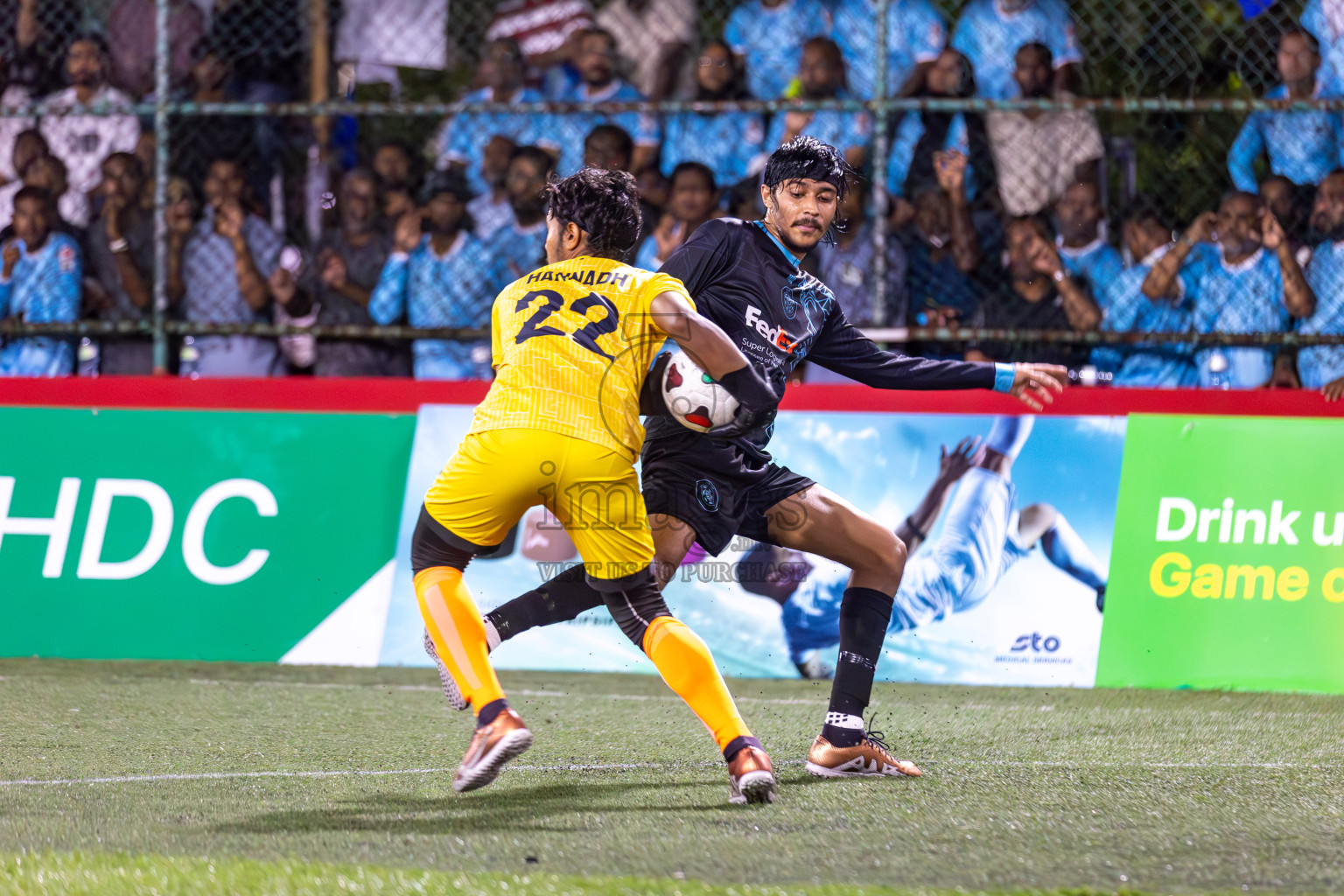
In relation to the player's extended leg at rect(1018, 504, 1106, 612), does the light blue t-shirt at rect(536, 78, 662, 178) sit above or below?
above

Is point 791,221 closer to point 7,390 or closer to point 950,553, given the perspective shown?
point 950,553

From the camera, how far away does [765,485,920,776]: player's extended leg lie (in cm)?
430

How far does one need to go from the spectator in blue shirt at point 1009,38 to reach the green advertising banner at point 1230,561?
2322 millimetres

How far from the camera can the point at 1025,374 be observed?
456 centimetres

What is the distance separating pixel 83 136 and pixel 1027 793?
6899 mm

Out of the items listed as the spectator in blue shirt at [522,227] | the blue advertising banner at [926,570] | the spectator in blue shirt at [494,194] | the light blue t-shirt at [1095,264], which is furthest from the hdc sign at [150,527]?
the light blue t-shirt at [1095,264]

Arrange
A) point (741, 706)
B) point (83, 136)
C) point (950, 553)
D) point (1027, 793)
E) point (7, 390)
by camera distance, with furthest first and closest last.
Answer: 1. point (83, 136)
2. point (7, 390)
3. point (950, 553)
4. point (741, 706)
5. point (1027, 793)

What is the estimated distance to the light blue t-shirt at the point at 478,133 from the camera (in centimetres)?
827

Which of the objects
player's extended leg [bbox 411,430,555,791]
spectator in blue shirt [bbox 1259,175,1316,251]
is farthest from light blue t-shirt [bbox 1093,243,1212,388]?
player's extended leg [bbox 411,430,555,791]

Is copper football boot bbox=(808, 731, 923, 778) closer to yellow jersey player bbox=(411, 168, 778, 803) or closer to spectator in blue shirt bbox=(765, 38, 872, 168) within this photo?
yellow jersey player bbox=(411, 168, 778, 803)

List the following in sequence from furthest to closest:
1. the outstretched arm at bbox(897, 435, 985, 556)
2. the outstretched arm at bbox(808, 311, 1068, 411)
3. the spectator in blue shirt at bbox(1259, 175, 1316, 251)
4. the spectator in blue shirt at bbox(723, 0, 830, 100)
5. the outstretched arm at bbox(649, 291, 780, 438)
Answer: the spectator in blue shirt at bbox(723, 0, 830, 100), the spectator in blue shirt at bbox(1259, 175, 1316, 251), the outstretched arm at bbox(897, 435, 985, 556), the outstretched arm at bbox(808, 311, 1068, 411), the outstretched arm at bbox(649, 291, 780, 438)

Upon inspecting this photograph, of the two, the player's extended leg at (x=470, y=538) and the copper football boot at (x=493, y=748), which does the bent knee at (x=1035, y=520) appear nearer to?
the player's extended leg at (x=470, y=538)

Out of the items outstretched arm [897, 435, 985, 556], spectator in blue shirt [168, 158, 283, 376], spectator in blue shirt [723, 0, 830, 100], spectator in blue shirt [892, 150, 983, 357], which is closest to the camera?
outstretched arm [897, 435, 985, 556]

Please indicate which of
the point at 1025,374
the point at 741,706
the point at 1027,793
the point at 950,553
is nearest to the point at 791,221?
the point at 1025,374
